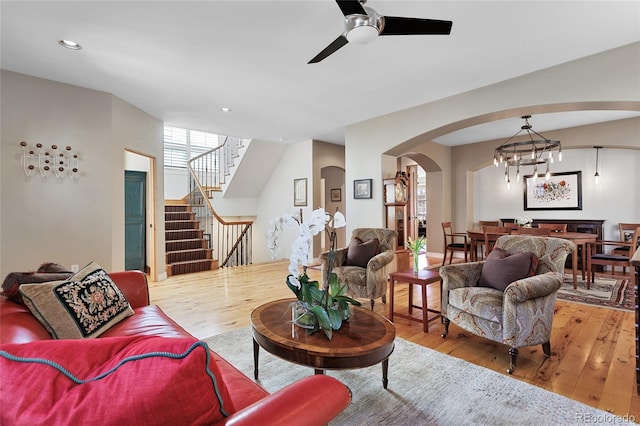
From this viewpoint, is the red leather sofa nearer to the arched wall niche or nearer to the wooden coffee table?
the wooden coffee table

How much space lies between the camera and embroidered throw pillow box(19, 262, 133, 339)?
1671mm

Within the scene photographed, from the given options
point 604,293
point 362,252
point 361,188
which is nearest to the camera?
point 362,252

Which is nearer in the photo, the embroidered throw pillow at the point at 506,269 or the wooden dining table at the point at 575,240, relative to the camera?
the embroidered throw pillow at the point at 506,269

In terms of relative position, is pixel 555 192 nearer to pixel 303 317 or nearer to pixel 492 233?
pixel 492 233

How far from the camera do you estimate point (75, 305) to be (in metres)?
1.77

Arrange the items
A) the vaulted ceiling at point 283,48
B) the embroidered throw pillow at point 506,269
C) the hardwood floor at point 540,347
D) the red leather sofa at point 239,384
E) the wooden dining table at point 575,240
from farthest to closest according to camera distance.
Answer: the wooden dining table at point 575,240 → the embroidered throw pillow at point 506,269 → the vaulted ceiling at point 283,48 → the hardwood floor at point 540,347 → the red leather sofa at point 239,384

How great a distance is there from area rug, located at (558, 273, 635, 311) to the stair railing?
18.5 ft

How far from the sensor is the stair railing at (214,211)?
273 inches

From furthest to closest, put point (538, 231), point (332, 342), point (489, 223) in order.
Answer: point (489, 223) → point (538, 231) → point (332, 342)

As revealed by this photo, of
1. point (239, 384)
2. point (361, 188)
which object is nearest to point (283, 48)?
point (239, 384)

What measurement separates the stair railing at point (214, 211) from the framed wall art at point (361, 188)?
2.55 meters

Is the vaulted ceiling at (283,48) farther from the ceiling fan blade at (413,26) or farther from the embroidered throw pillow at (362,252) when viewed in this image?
the embroidered throw pillow at (362,252)

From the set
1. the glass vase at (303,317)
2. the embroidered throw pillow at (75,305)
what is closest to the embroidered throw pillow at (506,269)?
the glass vase at (303,317)

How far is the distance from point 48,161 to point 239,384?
394 centimetres
